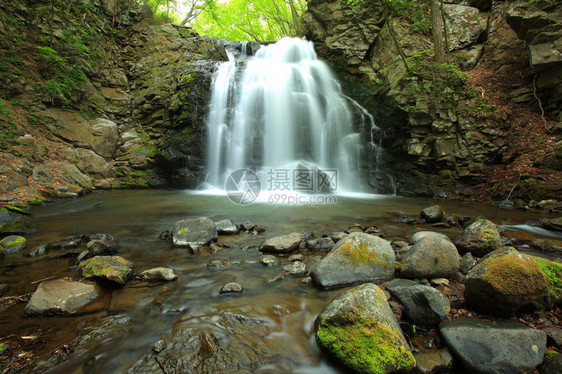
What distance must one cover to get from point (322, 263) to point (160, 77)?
52.9ft

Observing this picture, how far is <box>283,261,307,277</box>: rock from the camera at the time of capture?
3457mm

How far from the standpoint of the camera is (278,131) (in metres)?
13.1

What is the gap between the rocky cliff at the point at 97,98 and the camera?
9844 mm

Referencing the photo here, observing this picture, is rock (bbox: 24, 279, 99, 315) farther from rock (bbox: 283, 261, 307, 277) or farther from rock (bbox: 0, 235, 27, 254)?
rock (bbox: 283, 261, 307, 277)

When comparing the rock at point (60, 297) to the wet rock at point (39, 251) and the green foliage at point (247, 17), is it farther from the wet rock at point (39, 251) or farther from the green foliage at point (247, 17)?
the green foliage at point (247, 17)

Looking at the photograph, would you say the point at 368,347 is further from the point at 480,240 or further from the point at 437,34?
the point at 437,34

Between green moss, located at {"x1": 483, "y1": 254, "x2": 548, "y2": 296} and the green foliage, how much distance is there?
2602 centimetres

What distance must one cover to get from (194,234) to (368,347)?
12.2 feet

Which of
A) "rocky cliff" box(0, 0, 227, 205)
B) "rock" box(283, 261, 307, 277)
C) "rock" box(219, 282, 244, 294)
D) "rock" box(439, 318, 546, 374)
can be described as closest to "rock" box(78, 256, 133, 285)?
"rock" box(219, 282, 244, 294)

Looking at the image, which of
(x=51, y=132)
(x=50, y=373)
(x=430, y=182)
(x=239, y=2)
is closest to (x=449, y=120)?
(x=430, y=182)

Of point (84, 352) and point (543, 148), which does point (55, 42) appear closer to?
point (84, 352)

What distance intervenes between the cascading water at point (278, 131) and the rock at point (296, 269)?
8.90 meters

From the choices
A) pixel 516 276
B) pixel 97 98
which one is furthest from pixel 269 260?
pixel 97 98

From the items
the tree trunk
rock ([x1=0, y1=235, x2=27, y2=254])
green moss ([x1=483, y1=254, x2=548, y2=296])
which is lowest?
rock ([x1=0, y1=235, x2=27, y2=254])
